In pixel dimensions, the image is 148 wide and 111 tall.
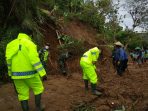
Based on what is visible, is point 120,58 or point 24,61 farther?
point 120,58

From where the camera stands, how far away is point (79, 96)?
11.6 metres

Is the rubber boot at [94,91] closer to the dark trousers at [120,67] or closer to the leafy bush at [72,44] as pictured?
the dark trousers at [120,67]

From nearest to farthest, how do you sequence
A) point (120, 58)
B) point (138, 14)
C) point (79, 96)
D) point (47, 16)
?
point (79, 96)
point (120, 58)
point (47, 16)
point (138, 14)

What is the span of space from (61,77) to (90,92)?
411cm

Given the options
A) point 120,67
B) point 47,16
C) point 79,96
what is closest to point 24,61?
point 79,96

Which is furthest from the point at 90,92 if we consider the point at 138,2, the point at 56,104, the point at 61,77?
the point at 138,2

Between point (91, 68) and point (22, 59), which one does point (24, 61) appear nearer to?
point (22, 59)

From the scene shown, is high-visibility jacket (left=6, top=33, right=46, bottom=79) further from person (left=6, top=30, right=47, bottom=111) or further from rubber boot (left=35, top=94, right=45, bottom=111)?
rubber boot (left=35, top=94, right=45, bottom=111)

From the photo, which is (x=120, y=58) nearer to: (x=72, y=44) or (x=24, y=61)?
(x=72, y=44)

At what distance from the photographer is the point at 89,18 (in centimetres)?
2581

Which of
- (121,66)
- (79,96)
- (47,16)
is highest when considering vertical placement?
(47,16)

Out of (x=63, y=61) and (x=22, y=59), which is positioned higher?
(x=22, y=59)

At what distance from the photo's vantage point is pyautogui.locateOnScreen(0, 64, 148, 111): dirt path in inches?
412

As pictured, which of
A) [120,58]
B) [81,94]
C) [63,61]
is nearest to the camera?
[81,94]
